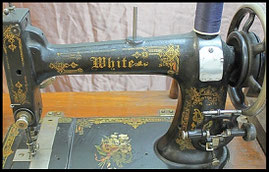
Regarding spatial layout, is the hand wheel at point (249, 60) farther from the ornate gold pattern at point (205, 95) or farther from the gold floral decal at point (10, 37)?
the gold floral decal at point (10, 37)

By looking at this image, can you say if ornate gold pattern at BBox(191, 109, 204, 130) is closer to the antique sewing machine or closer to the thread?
the antique sewing machine

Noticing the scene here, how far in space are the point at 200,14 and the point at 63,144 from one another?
702 mm

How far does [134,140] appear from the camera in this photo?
1.54 m

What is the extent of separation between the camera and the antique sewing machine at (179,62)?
1222 mm

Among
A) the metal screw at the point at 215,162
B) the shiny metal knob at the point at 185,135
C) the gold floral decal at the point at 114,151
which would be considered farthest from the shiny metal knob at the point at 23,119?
the metal screw at the point at 215,162

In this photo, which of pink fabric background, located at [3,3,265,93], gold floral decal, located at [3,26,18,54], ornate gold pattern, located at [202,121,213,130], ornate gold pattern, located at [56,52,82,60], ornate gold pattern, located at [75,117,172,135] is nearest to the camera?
gold floral decal, located at [3,26,18,54]

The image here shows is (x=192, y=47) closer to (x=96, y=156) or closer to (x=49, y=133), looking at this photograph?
(x=96, y=156)

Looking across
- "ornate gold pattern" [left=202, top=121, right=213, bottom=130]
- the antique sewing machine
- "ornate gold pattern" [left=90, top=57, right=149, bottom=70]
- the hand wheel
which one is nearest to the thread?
the antique sewing machine

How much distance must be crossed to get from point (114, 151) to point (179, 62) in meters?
0.44

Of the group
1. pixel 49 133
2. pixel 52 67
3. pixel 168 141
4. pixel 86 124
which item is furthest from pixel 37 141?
pixel 168 141

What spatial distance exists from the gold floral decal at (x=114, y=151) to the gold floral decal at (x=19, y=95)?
0.35 meters

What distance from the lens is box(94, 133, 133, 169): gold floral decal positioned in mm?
1432

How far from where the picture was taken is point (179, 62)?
128 centimetres

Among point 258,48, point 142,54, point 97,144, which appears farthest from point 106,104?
point 258,48
